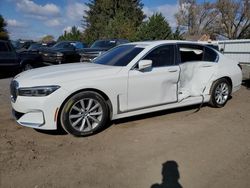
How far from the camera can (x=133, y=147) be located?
4.34m

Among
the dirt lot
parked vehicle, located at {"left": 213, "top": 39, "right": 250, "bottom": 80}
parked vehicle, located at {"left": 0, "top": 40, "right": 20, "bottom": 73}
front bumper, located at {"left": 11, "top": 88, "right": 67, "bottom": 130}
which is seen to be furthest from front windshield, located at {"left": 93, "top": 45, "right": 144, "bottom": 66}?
parked vehicle, located at {"left": 213, "top": 39, "right": 250, "bottom": 80}

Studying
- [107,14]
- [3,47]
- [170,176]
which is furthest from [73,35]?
[170,176]

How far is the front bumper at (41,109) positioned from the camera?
4383mm

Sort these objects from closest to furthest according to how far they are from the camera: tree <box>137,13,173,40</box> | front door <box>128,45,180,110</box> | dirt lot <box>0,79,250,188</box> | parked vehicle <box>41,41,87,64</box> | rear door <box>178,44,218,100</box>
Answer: dirt lot <box>0,79,250,188</box>
front door <box>128,45,180,110</box>
rear door <box>178,44,218,100</box>
parked vehicle <box>41,41,87,64</box>
tree <box>137,13,173,40</box>

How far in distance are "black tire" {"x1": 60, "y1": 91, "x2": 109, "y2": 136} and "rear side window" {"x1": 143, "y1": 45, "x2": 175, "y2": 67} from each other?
1.34 m

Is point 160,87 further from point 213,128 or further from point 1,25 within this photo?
point 1,25

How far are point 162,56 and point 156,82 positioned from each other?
63 centimetres

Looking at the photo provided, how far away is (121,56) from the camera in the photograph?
558 cm

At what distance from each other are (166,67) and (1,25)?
4371 cm

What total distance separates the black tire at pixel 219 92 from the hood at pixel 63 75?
2602 millimetres

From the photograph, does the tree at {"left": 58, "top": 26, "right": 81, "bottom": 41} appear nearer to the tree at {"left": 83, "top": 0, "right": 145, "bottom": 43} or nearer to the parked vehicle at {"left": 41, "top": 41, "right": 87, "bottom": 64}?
the tree at {"left": 83, "top": 0, "right": 145, "bottom": 43}

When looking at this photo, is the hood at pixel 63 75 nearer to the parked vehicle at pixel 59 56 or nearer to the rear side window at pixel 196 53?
the rear side window at pixel 196 53

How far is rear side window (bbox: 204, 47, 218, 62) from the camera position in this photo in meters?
6.45

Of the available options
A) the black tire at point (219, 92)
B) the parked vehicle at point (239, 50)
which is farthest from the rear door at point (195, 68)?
the parked vehicle at point (239, 50)
